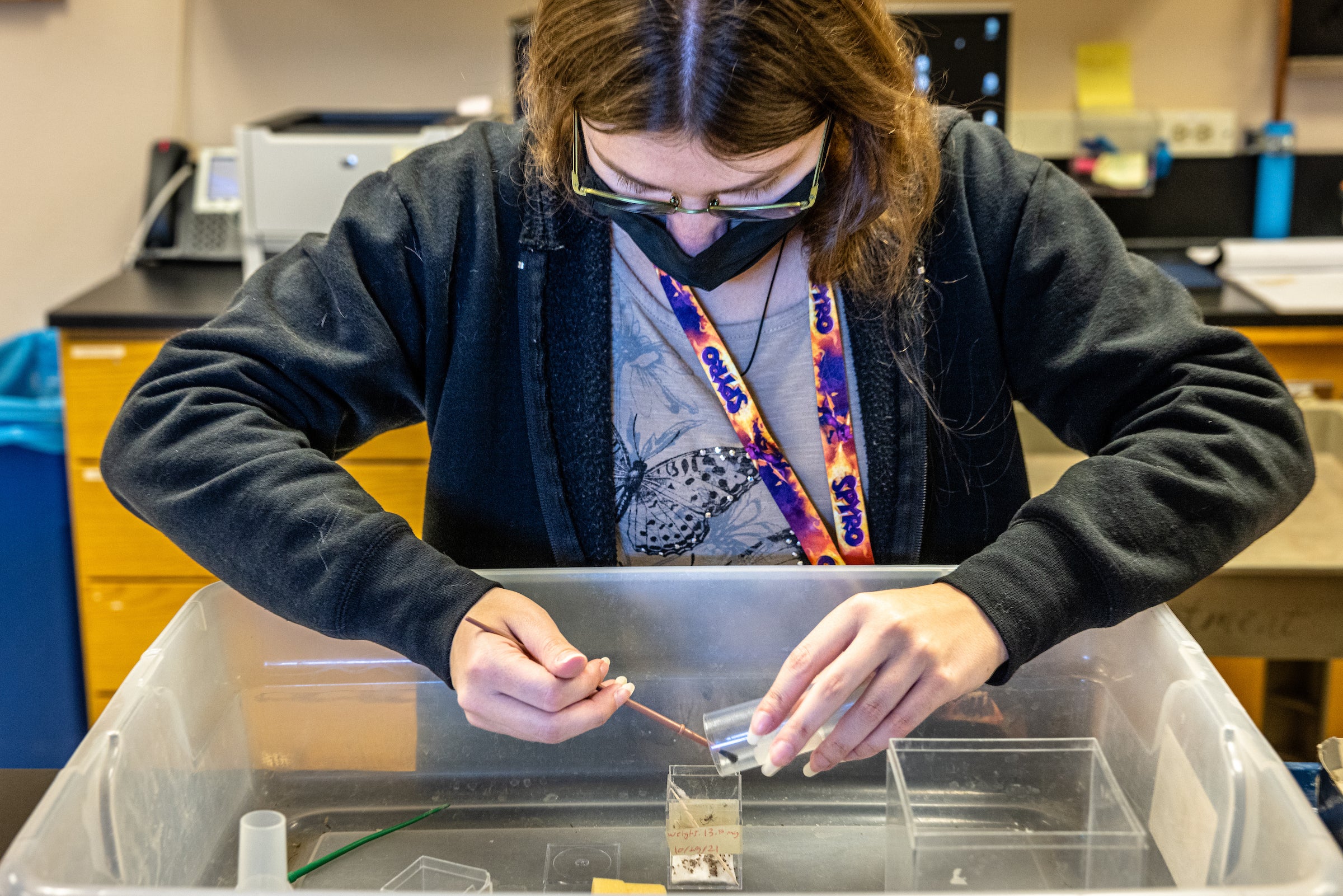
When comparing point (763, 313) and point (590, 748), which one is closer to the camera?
point (590, 748)

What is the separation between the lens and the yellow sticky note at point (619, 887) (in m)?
0.78

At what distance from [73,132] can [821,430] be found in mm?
2321

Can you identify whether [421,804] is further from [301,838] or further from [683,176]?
[683,176]

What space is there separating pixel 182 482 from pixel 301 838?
28 cm

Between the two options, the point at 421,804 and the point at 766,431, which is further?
the point at 766,431

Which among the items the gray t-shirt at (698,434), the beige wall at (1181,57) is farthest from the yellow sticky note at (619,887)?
the beige wall at (1181,57)

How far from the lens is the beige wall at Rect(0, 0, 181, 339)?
8.81 ft

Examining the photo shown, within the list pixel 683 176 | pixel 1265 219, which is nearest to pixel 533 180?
pixel 683 176

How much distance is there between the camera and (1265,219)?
8.52ft

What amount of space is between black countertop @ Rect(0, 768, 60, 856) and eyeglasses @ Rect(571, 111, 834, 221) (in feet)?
1.84

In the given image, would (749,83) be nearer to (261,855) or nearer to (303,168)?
(261,855)

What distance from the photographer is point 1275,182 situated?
8.44 feet

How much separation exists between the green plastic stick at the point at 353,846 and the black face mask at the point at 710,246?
470 mm

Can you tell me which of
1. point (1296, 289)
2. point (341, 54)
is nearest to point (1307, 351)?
point (1296, 289)
